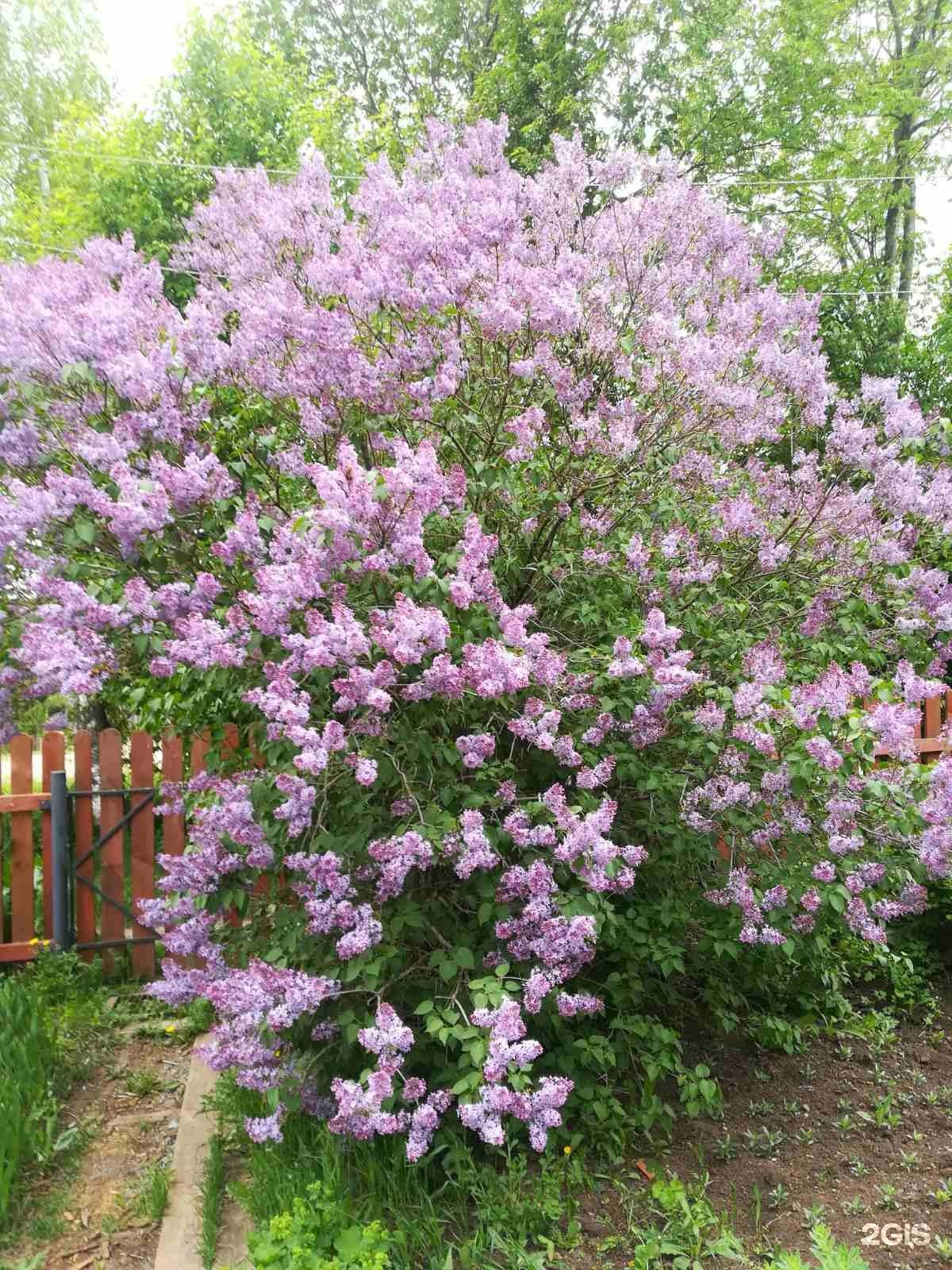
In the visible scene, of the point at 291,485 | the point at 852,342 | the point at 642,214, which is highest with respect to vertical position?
the point at 852,342

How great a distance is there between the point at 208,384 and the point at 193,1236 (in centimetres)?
278

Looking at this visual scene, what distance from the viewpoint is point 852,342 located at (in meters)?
10.2

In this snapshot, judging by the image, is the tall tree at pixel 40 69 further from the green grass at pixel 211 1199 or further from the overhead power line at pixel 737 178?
the green grass at pixel 211 1199

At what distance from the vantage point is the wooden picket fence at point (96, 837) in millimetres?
5062

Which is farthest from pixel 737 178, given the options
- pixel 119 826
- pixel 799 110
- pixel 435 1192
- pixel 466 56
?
pixel 435 1192

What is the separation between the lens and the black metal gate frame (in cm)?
500

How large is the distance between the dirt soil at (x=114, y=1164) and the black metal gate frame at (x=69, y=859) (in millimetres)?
783

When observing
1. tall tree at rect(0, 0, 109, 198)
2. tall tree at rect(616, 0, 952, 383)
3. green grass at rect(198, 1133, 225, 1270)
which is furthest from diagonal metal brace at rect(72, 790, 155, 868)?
tall tree at rect(0, 0, 109, 198)

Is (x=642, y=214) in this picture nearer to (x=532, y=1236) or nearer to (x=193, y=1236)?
(x=532, y=1236)

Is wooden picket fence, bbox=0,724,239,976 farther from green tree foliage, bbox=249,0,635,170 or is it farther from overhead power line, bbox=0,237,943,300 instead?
green tree foliage, bbox=249,0,635,170

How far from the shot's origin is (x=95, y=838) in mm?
5207

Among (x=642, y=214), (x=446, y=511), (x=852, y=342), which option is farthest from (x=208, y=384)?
(x=852, y=342)

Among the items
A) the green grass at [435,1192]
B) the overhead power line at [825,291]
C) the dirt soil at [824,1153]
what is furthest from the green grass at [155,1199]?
the overhead power line at [825,291]

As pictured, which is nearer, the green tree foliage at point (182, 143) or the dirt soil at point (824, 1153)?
the dirt soil at point (824, 1153)
